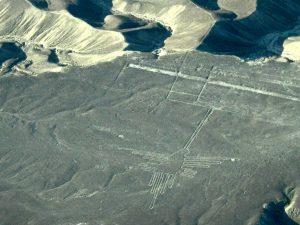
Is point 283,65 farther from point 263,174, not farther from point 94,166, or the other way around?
point 94,166

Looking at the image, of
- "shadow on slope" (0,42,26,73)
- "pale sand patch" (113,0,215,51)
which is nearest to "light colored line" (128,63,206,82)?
"pale sand patch" (113,0,215,51)

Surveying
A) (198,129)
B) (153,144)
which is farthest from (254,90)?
(153,144)

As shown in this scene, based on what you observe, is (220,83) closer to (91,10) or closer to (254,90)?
(254,90)

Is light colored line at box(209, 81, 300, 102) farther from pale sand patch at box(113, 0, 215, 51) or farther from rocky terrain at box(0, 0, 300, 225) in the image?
pale sand patch at box(113, 0, 215, 51)

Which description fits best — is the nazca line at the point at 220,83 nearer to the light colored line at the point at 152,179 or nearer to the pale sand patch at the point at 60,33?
the pale sand patch at the point at 60,33

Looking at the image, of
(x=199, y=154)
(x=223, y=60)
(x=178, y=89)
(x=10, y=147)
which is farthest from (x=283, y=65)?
(x=10, y=147)

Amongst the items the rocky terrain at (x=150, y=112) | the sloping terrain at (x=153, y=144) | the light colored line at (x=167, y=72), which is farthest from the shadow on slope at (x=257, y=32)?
the light colored line at (x=167, y=72)
